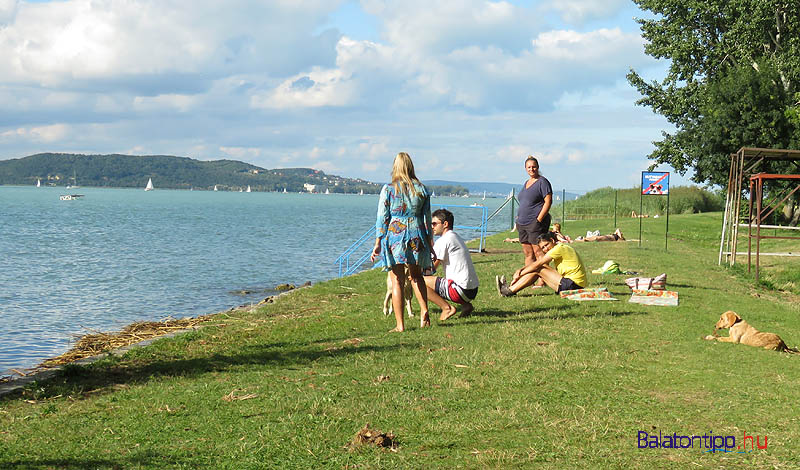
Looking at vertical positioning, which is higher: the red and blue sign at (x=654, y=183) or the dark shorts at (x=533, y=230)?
the red and blue sign at (x=654, y=183)

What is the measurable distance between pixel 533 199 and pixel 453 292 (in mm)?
2481

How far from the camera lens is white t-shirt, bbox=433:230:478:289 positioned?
9828 mm

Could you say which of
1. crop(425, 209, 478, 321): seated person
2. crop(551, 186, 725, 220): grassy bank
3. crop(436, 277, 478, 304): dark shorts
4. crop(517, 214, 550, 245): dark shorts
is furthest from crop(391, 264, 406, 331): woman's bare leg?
crop(551, 186, 725, 220): grassy bank

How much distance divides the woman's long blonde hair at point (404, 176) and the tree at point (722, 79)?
2893 cm

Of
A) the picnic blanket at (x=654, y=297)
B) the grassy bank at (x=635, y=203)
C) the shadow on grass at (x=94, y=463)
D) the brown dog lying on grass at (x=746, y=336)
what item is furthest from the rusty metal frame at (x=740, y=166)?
the grassy bank at (x=635, y=203)

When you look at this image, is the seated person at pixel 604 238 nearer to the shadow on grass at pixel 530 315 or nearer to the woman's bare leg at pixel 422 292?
the shadow on grass at pixel 530 315

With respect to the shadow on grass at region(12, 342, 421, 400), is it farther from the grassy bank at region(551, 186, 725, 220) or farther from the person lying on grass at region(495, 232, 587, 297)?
the grassy bank at region(551, 186, 725, 220)

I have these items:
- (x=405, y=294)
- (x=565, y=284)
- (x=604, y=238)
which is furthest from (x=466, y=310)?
(x=604, y=238)

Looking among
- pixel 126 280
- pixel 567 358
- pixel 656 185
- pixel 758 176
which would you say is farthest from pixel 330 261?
pixel 567 358

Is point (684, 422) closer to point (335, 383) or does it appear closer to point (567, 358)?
point (567, 358)

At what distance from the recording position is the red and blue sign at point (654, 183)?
74.3 feet

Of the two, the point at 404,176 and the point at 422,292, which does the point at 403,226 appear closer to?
the point at 404,176

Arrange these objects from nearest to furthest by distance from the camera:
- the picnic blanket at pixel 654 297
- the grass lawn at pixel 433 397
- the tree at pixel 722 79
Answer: the grass lawn at pixel 433 397 → the picnic blanket at pixel 654 297 → the tree at pixel 722 79

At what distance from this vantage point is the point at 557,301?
436 inches
